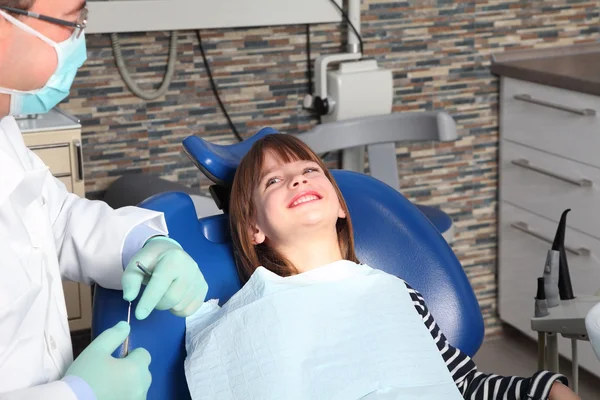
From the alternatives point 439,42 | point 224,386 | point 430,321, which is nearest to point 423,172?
point 439,42

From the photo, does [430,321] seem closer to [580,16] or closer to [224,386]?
[224,386]

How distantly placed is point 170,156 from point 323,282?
130cm

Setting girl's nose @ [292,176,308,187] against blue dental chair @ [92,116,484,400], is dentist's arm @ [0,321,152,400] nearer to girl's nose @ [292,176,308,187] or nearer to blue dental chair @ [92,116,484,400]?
blue dental chair @ [92,116,484,400]

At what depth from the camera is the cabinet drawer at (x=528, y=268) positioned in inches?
110

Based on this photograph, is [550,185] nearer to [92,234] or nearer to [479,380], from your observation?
[479,380]

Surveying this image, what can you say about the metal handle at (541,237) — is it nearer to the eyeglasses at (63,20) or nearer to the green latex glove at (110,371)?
the green latex glove at (110,371)

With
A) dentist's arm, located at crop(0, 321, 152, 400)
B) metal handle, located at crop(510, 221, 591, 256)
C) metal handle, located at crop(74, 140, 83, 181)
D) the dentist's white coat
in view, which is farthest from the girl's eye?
metal handle, located at crop(510, 221, 591, 256)

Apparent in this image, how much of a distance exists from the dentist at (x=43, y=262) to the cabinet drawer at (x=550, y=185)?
5.42 feet

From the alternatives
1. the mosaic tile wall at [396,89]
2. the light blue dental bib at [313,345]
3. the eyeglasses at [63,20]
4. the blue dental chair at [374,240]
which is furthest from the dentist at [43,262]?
the mosaic tile wall at [396,89]

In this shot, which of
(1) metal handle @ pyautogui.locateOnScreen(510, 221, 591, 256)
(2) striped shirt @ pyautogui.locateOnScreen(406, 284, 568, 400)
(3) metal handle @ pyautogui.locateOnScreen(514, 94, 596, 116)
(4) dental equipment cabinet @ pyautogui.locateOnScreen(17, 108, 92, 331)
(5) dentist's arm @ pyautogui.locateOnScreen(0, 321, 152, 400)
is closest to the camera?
(5) dentist's arm @ pyautogui.locateOnScreen(0, 321, 152, 400)

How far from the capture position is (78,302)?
2.56 m

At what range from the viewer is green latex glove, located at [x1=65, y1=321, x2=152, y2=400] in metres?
1.24

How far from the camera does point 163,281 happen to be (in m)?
1.37

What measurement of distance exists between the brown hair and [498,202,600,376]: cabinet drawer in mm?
1271
